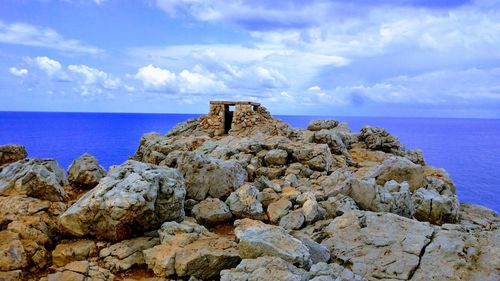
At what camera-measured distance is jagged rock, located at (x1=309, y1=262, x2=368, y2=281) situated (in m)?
9.30

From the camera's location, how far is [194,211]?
14781 mm

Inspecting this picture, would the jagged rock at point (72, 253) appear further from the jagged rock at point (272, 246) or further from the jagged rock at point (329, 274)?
the jagged rock at point (329, 274)

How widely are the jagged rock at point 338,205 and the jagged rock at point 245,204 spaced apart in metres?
2.52

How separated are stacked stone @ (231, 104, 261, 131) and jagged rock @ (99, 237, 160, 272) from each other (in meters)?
19.5

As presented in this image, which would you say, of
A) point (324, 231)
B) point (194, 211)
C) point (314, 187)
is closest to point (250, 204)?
point (194, 211)

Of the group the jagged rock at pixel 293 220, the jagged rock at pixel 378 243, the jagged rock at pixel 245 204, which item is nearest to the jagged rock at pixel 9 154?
the jagged rock at pixel 245 204

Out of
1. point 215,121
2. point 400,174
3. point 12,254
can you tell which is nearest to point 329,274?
point 12,254

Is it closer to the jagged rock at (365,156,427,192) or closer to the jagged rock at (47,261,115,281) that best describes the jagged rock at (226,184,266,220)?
the jagged rock at (47,261,115,281)

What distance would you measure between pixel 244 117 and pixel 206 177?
52.4ft

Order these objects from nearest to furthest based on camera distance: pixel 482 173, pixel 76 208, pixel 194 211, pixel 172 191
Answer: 1. pixel 76 208
2. pixel 172 191
3. pixel 194 211
4. pixel 482 173

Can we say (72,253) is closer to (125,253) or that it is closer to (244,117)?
(125,253)

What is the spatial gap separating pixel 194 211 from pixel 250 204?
2114 mm

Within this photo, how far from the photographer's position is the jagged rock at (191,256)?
10750 mm

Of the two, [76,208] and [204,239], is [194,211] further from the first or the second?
[76,208]
